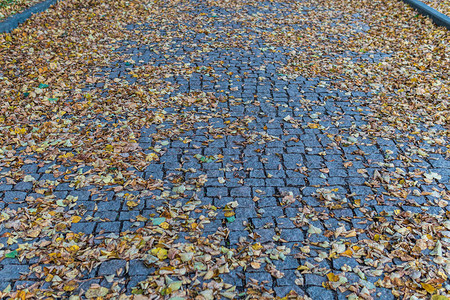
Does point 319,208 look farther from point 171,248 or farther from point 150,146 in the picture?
point 150,146

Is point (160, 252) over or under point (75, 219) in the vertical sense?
over

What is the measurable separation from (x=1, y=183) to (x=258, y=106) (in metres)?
3.41

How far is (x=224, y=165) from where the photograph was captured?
465cm

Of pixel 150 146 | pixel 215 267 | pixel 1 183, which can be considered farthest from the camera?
pixel 150 146

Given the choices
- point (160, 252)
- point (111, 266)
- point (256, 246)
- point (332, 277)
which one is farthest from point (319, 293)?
point (111, 266)

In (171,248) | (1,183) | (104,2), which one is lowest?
(104,2)

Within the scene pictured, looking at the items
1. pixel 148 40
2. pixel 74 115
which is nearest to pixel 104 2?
pixel 148 40

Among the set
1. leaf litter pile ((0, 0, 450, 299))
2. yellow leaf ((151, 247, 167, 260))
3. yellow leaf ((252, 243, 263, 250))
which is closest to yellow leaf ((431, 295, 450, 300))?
leaf litter pile ((0, 0, 450, 299))

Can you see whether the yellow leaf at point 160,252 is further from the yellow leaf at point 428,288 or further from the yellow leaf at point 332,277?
the yellow leaf at point 428,288

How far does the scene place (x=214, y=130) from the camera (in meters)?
5.29

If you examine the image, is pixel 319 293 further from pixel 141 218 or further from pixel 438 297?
pixel 141 218

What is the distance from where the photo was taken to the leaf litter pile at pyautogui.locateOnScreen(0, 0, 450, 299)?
132 inches

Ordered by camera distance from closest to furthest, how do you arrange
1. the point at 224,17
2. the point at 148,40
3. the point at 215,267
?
1. the point at 215,267
2. the point at 148,40
3. the point at 224,17

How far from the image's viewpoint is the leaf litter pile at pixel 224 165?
3357 millimetres
